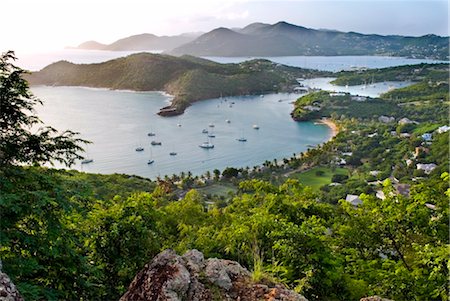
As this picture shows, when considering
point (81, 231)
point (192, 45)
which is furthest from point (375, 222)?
point (192, 45)

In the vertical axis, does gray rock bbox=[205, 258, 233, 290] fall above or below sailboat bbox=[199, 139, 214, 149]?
above

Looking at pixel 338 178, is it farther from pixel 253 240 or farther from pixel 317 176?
pixel 253 240

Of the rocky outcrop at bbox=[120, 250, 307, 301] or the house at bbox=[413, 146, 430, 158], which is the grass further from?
the rocky outcrop at bbox=[120, 250, 307, 301]

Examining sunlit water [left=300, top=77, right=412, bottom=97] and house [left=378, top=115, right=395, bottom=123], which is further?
sunlit water [left=300, top=77, right=412, bottom=97]

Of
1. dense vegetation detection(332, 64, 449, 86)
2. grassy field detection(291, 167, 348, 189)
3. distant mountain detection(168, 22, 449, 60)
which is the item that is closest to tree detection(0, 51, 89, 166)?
grassy field detection(291, 167, 348, 189)

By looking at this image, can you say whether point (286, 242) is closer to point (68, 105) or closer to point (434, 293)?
point (434, 293)

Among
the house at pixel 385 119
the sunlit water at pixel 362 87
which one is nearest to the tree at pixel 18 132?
the house at pixel 385 119

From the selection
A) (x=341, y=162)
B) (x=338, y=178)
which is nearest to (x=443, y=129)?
(x=341, y=162)
